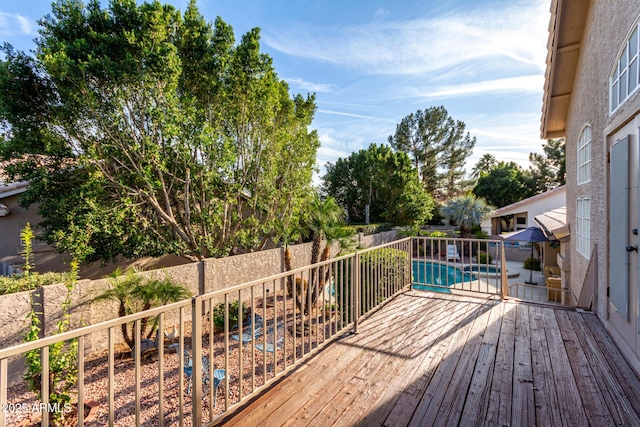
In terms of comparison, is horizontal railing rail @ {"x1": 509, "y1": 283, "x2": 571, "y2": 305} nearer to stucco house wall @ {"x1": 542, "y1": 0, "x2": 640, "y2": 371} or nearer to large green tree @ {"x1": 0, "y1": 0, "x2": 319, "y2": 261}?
stucco house wall @ {"x1": 542, "y1": 0, "x2": 640, "y2": 371}

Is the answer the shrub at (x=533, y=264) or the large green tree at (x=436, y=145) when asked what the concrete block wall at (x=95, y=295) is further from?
the large green tree at (x=436, y=145)

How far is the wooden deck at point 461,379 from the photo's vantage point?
80.1 inches

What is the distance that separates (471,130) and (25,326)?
25.7 metres

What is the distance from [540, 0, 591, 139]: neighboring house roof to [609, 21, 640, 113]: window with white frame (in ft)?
6.42

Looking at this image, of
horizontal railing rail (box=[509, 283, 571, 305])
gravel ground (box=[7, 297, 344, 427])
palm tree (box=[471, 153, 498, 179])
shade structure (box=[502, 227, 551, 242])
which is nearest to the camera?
gravel ground (box=[7, 297, 344, 427])

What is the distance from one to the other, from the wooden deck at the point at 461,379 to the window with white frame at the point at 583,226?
148 centimetres

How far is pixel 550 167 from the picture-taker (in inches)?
928

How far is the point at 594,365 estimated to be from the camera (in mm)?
2654

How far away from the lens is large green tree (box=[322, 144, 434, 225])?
16656 millimetres

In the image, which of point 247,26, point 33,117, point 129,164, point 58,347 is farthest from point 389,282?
point 33,117

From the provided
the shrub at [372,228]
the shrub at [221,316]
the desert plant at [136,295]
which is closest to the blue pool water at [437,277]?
the shrub at [372,228]

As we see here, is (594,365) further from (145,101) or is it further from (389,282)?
(145,101)

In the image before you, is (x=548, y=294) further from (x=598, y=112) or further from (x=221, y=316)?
(x=221, y=316)

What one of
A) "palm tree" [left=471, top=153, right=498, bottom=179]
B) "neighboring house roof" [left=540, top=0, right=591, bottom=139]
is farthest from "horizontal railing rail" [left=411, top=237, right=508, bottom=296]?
"palm tree" [left=471, top=153, right=498, bottom=179]
